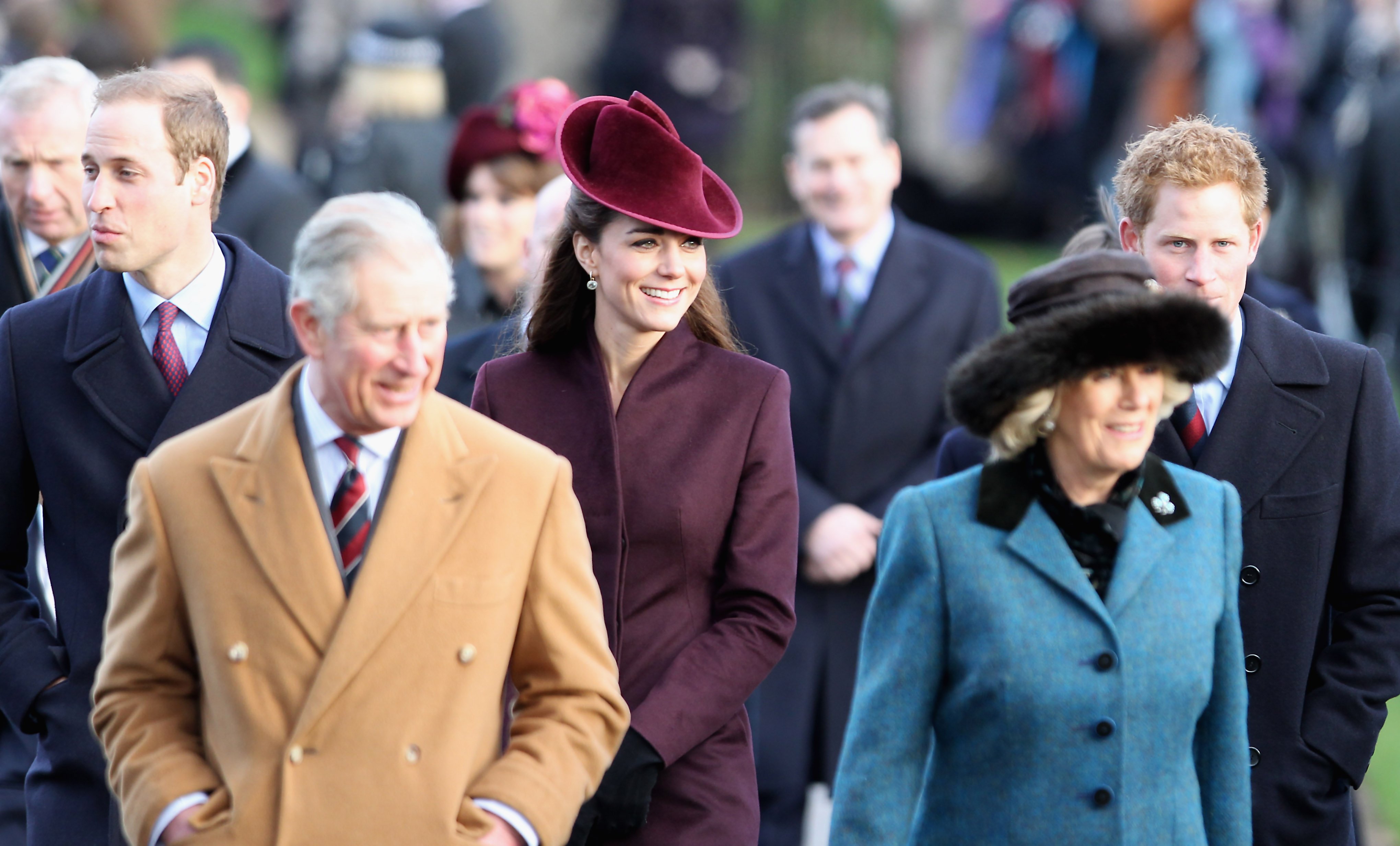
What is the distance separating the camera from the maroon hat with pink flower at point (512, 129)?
6.34m

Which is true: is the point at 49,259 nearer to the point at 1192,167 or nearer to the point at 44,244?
the point at 44,244

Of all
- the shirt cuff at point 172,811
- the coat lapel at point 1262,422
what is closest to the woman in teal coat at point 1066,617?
the coat lapel at point 1262,422

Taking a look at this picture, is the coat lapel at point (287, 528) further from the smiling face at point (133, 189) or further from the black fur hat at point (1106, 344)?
the black fur hat at point (1106, 344)

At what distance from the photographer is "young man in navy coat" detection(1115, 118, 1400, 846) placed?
13.2 feet

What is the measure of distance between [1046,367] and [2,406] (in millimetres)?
2254

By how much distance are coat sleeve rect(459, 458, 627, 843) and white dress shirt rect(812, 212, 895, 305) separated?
3196 millimetres

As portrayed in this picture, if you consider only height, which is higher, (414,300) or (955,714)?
(414,300)

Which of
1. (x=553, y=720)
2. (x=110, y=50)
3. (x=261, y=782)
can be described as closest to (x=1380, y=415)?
(x=553, y=720)

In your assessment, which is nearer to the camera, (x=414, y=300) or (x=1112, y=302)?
(x=414, y=300)

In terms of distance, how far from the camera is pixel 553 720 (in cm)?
330

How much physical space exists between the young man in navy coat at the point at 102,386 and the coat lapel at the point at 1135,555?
1.87 meters

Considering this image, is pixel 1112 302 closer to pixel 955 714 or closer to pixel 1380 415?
pixel 955 714

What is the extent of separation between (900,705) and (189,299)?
1851 mm

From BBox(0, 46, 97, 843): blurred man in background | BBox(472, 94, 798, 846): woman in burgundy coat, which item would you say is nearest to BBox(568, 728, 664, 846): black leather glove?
BBox(472, 94, 798, 846): woman in burgundy coat
